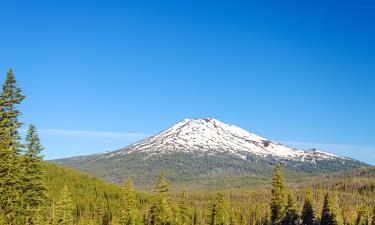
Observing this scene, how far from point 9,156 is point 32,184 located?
22.7 ft

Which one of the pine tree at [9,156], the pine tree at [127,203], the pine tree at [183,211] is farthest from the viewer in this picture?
the pine tree at [183,211]

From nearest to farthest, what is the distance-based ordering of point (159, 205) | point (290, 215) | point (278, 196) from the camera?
point (278, 196) < point (290, 215) < point (159, 205)

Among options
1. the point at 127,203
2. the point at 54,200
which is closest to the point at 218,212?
the point at 127,203

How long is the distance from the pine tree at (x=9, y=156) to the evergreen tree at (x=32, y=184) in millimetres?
2314

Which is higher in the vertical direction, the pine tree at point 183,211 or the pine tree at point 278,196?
the pine tree at point 278,196

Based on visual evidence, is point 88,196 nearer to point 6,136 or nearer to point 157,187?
point 157,187

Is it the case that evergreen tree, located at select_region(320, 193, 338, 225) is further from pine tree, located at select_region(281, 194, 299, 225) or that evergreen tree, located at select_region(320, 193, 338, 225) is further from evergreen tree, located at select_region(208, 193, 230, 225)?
evergreen tree, located at select_region(208, 193, 230, 225)

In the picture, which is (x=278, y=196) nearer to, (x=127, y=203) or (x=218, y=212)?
(x=218, y=212)

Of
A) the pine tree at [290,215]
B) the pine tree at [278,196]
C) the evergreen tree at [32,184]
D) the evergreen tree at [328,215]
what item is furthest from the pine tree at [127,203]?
the evergreen tree at [32,184]

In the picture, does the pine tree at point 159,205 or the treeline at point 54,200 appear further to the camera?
the pine tree at point 159,205

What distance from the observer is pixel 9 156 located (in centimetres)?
3822

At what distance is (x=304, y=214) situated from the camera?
273ft

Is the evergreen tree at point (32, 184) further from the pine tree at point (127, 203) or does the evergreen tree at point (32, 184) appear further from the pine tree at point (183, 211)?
the pine tree at point (183, 211)

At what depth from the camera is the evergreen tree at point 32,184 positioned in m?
43.2
